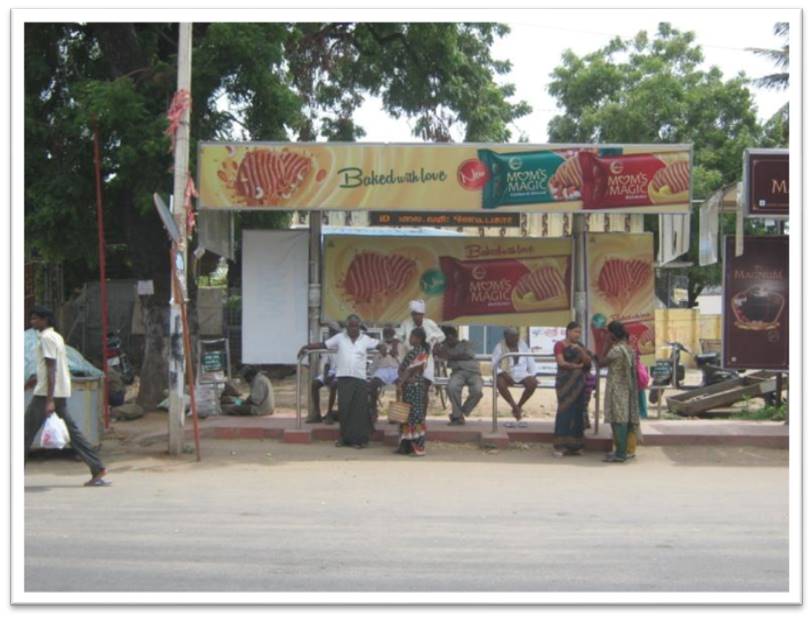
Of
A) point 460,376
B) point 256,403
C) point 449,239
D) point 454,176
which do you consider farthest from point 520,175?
point 256,403

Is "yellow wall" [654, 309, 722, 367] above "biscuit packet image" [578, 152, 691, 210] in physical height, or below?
below

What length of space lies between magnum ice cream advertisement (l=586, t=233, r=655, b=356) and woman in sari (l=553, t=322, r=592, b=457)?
1.71 metres

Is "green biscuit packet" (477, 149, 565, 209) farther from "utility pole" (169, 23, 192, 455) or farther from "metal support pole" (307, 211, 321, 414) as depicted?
"utility pole" (169, 23, 192, 455)

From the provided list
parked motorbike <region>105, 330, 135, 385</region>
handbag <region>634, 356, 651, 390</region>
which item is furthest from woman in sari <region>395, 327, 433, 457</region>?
parked motorbike <region>105, 330, 135, 385</region>

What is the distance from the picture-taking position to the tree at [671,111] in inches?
1121

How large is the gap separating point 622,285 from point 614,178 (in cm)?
179

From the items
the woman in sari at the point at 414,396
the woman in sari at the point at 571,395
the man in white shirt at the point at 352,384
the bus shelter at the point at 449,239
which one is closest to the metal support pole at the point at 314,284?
the bus shelter at the point at 449,239

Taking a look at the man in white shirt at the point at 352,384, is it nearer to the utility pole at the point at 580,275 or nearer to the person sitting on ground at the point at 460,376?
the person sitting on ground at the point at 460,376

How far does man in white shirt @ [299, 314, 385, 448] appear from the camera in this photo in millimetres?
10891

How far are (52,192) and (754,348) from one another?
10.1 m

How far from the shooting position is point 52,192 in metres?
13.2

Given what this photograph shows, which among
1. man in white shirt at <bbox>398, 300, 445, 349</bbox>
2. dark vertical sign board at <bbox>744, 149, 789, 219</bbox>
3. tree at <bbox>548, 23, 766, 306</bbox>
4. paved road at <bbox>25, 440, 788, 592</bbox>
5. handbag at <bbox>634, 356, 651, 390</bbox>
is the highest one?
tree at <bbox>548, 23, 766, 306</bbox>
